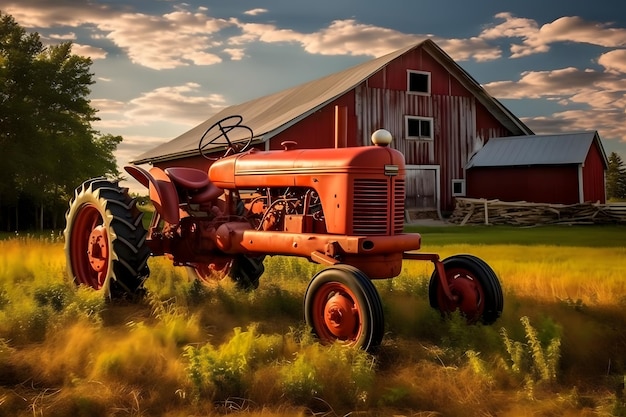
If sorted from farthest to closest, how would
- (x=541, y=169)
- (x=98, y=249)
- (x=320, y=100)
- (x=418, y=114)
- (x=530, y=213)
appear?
(x=418, y=114)
(x=541, y=169)
(x=530, y=213)
(x=320, y=100)
(x=98, y=249)

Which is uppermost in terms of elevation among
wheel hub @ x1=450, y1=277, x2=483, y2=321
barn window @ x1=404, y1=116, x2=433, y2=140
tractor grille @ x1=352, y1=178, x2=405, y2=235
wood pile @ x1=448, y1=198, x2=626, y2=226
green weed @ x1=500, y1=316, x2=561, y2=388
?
barn window @ x1=404, y1=116, x2=433, y2=140

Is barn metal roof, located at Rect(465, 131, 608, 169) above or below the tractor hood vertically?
above

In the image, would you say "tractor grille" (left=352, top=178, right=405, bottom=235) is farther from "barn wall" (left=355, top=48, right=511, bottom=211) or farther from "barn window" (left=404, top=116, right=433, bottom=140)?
"barn window" (left=404, top=116, right=433, bottom=140)

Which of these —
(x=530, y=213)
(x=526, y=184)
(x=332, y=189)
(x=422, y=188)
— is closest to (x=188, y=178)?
(x=332, y=189)

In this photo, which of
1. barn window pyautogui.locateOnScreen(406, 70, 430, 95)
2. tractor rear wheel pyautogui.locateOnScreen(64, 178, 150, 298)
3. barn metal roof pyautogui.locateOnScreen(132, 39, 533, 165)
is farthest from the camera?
barn window pyautogui.locateOnScreen(406, 70, 430, 95)

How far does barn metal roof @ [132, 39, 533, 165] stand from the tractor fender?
38.9 feet

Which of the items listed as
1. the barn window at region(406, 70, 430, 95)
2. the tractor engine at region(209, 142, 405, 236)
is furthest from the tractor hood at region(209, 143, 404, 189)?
the barn window at region(406, 70, 430, 95)

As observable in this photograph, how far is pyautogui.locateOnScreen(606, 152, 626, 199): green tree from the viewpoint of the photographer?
60.4 m

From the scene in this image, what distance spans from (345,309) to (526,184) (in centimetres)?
1995

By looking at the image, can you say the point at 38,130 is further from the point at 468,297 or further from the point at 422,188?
the point at 468,297

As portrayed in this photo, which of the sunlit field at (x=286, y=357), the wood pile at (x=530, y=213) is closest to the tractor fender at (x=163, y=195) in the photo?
the sunlit field at (x=286, y=357)

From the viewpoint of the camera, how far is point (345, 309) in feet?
14.3

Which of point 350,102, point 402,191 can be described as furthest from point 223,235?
point 350,102

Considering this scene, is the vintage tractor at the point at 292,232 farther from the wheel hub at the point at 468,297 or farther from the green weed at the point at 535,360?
the green weed at the point at 535,360
